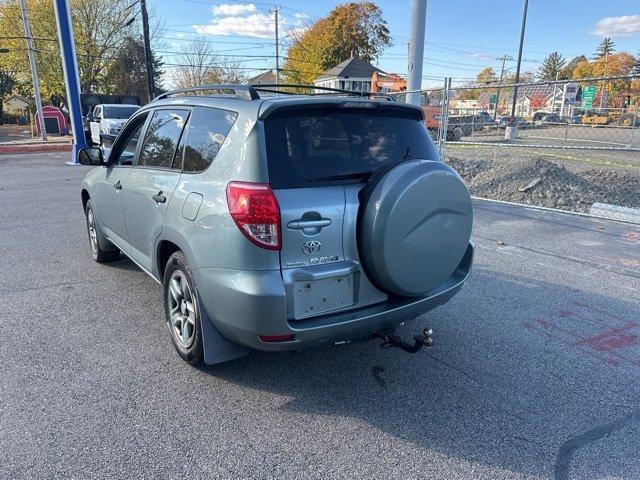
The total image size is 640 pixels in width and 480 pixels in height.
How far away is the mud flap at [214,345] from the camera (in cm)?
303

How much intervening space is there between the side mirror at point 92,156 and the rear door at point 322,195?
8.98 feet

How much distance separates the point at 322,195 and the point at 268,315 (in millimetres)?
750

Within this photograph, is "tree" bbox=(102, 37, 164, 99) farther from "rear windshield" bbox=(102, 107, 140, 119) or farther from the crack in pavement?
the crack in pavement

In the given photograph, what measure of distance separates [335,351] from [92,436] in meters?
1.72

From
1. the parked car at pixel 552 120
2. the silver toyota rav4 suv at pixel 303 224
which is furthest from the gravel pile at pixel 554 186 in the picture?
the silver toyota rav4 suv at pixel 303 224

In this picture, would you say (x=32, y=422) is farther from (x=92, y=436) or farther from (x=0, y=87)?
(x=0, y=87)

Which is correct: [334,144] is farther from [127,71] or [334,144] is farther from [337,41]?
[337,41]

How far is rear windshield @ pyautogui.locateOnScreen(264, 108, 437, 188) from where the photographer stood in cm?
280

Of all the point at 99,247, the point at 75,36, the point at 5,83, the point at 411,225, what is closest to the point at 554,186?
the point at 411,225

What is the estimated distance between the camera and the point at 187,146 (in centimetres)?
340

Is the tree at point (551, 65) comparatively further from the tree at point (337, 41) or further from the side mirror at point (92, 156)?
the side mirror at point (92, 156)

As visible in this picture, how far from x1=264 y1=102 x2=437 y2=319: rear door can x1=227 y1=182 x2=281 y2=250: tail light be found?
1.8 inches

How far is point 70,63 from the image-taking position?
1544cm

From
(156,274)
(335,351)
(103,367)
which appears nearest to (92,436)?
(103,367)
